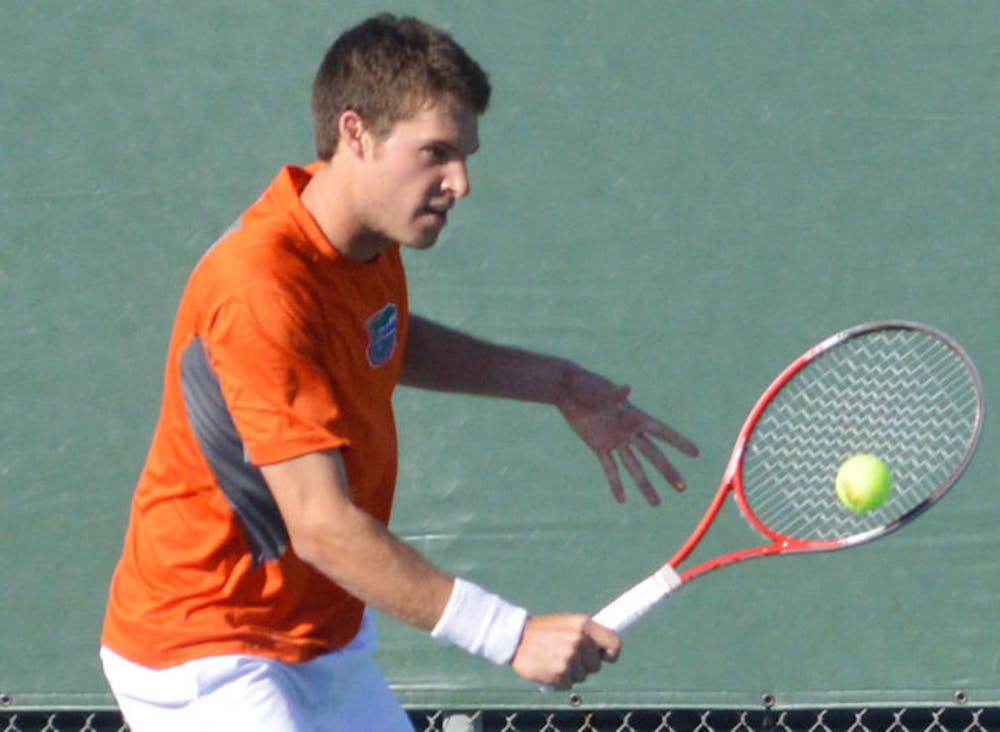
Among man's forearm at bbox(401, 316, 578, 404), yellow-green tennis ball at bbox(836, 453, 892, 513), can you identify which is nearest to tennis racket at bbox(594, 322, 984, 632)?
yellow-green tennis ball at bbox(836, 453, 892, 513)

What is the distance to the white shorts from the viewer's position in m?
2.83

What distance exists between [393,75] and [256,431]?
56 centimetres

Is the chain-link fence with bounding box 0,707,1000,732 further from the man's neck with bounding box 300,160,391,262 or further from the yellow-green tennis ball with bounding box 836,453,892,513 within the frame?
the man's neck with bounding box 300,160,391,262

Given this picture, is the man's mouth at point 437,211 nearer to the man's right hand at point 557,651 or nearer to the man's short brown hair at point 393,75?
the man's short brown hair at point 393,75

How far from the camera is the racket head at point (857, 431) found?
12.5 feet

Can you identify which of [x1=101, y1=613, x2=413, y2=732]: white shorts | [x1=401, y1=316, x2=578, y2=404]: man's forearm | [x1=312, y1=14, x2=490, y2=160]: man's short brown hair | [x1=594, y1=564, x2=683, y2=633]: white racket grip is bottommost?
[x1=101, y1=613, x2=413, y2=732]: white shorts

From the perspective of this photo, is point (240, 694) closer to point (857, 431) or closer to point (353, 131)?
point (353, 131)

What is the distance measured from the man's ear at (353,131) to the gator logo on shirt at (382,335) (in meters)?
0.27

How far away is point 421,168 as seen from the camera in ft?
8.78

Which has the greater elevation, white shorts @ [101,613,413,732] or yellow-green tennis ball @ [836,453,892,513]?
yellow-green tennis ball @ [836,453,892,513]

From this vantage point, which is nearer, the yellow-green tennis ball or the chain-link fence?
the yellow-green tennis ball

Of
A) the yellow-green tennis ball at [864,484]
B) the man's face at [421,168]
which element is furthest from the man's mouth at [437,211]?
the yellow-green tennis ball at [864,484]

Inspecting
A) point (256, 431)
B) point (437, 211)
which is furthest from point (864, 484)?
point (256, 431)

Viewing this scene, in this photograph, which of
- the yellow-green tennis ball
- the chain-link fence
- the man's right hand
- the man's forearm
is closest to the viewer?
the man's right hand
